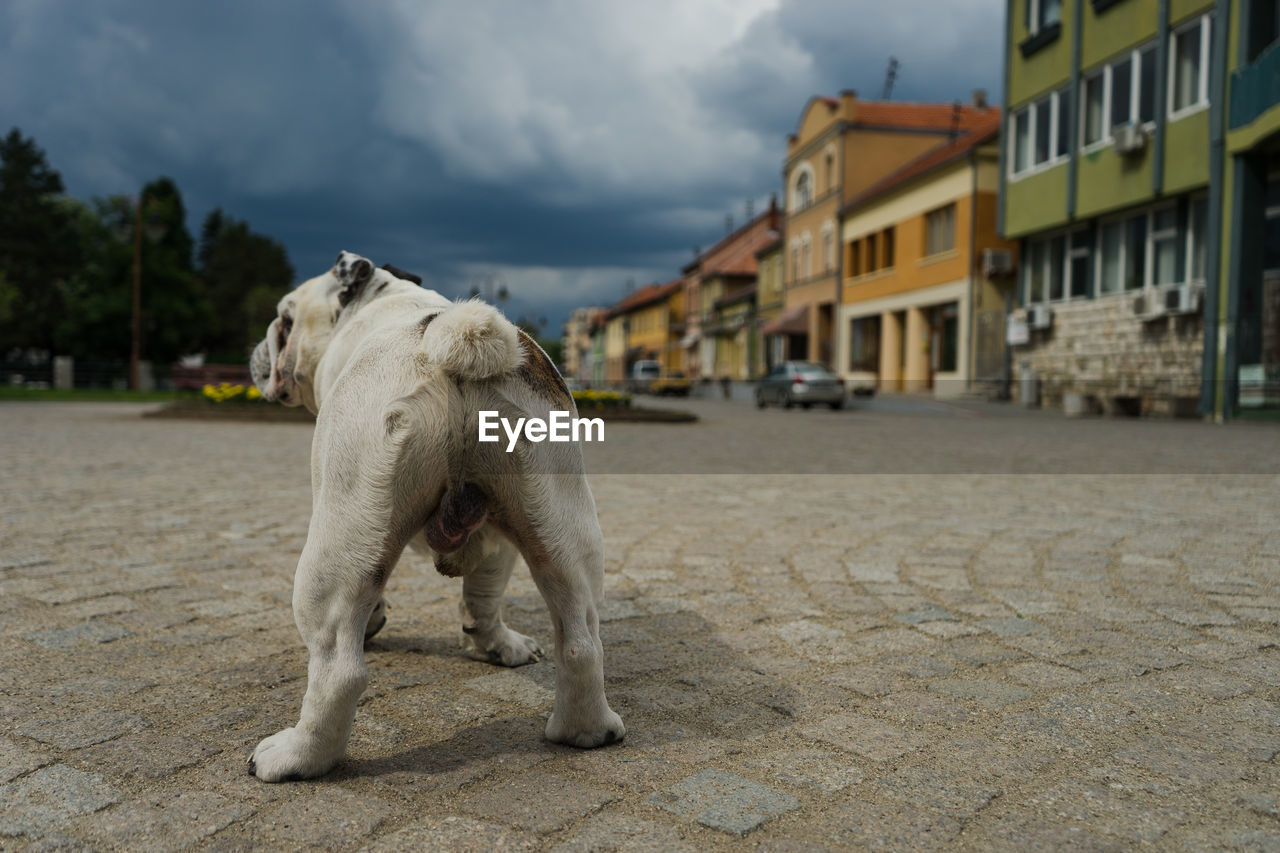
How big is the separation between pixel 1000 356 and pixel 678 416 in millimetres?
12342

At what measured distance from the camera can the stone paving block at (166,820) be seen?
2119 millimetres

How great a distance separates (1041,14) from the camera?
83.1 feet

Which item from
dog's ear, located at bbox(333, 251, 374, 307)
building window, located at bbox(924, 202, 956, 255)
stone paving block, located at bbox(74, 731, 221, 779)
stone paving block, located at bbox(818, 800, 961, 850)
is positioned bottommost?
stone paving block, located at bbox(74, 731, 221, 779)

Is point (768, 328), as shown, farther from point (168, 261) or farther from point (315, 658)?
point (315, 658)

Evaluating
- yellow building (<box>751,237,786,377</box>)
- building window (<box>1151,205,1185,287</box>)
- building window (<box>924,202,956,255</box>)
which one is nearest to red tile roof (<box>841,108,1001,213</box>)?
building window (<box>924,202,956,255</box>)

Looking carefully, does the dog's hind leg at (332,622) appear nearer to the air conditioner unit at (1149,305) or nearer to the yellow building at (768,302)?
the air conditioner unit at (1149,305)

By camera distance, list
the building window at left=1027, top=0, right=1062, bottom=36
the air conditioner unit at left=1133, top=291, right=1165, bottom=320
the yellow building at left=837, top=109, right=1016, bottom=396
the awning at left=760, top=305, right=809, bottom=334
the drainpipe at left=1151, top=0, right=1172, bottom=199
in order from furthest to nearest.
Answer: the awning at left=760, top=305, right=809, bottom=334 → the yellow building at left=837, top=109, right=1016, bottom=396 → the building window at left=1027, top=0, right=1062, bottom=36 → the air conditioner unit at left=1133, top=291, right=1165, bottom=320 → the drainpipe at left=1151, top=0, right=1172, bottom=199

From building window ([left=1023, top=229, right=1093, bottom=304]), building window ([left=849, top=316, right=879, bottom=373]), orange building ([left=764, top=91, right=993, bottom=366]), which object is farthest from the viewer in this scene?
orange building ([left=764, top=91, right=993, bottom=366])

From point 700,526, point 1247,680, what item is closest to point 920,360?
point 700,526

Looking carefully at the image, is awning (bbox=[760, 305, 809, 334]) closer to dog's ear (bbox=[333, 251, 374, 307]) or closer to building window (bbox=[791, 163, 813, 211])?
building window (bbox=[791, 163, 813, 211])

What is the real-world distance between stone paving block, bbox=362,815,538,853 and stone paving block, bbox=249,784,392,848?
0.25 feet

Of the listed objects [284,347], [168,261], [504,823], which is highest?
[168,261]

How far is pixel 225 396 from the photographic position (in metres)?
19.9

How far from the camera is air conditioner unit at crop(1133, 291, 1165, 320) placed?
20.7 metres
